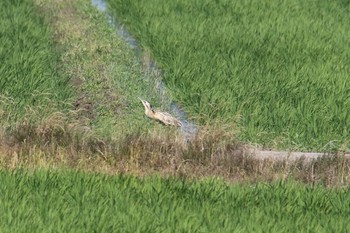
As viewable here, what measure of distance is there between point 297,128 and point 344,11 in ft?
15.8

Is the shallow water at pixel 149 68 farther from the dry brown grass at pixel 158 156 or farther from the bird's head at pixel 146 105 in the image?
the dry brown grass at pixel 158 156

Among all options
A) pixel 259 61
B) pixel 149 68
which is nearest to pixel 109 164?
pixel 149 68

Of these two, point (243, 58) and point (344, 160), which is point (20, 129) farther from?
point (243, 58)

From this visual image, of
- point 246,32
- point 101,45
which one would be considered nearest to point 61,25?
point 101,45

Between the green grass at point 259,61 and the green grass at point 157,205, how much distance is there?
154 centimetres

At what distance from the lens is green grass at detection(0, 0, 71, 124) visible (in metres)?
7.92

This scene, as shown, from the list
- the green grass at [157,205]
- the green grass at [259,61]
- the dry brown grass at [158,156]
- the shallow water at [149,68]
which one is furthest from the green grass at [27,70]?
the green grass at [157,205]

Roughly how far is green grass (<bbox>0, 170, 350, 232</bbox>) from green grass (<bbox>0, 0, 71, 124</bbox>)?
5.90ft

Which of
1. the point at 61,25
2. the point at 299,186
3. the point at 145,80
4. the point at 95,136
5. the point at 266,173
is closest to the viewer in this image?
the point at 299,186

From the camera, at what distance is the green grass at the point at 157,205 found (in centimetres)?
507

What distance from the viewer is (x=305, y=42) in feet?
34.0

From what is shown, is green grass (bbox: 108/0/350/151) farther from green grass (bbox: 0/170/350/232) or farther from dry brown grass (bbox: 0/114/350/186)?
green grass (bbox: 0/170/350/232)

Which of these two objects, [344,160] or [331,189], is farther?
[344,160]

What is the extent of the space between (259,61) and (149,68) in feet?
3.40
